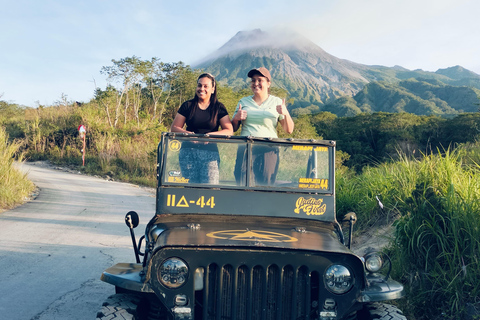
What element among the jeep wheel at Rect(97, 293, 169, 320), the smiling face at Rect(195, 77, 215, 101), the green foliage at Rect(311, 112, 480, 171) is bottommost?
the jeep wheel at Rect(97, 293, 169, 320)

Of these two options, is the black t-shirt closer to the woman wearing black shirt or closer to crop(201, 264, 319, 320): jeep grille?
the woman wearing black shirt

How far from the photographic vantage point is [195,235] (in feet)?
10.4

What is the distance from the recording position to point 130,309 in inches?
119

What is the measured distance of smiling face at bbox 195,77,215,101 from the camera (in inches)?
182

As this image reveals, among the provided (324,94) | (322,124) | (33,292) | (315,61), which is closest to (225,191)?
(33,292)

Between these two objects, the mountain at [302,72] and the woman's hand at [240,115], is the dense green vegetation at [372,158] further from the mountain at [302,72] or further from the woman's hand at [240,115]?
the mountain at [302,72]

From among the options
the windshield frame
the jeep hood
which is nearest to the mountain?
the windshield frame

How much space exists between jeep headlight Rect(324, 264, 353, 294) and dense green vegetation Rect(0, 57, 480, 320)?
1.92 m

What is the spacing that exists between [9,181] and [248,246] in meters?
10.5

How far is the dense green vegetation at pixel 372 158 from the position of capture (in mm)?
4645

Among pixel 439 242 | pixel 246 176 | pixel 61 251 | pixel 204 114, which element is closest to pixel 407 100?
pixel 439 242

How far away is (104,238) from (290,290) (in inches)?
225

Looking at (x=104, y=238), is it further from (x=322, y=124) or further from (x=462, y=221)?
(x=322, y=124)

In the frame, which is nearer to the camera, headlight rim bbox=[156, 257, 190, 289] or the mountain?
headlight rim bbox=[156, 257, 190, 289]
